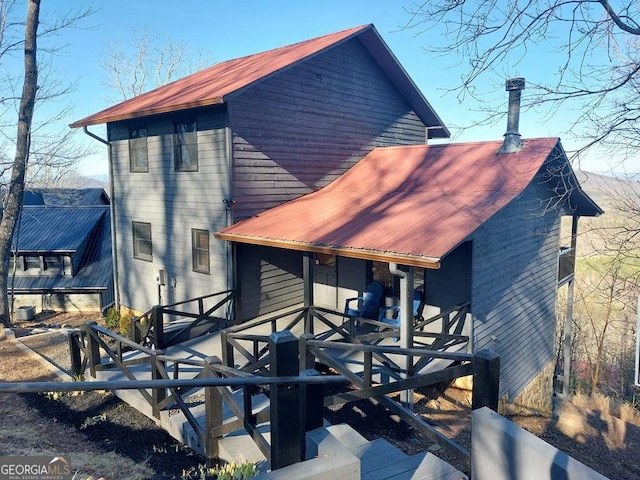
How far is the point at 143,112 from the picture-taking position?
1060 cm

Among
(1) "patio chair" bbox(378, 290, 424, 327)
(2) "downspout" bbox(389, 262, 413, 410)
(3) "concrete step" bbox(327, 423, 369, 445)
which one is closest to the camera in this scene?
(3) "concrete step" bbox(327, 423, 369, 445)

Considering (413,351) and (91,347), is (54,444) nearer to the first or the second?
(91,347)

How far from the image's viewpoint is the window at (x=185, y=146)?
10.8m

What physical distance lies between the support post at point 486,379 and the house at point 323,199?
13.1ft

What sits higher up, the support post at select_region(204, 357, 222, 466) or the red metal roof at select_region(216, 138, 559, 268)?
the red metal roof at select_region(216, 138, 559, 268)

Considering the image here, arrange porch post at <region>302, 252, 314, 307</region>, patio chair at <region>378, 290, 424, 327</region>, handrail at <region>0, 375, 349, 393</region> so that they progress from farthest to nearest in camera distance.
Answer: patio chair at <region>378, 290, 424, 327</region> < porch post at <region>302, 252, 314, 307</region> < handrail at <region>0, 375, 349, 393</region>

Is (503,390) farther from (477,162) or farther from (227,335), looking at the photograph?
(227,335)

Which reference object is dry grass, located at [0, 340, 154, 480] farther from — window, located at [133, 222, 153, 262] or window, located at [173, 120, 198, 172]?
window, located at [133, 222, 153, 262]

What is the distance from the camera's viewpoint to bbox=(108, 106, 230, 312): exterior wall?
10.3 m

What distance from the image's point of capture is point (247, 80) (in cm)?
975

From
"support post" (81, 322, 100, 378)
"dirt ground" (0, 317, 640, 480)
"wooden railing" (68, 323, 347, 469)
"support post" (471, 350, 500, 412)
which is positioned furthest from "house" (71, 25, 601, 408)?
"support post" (471, 350, 500, 412)

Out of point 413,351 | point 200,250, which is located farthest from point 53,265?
point 413,351

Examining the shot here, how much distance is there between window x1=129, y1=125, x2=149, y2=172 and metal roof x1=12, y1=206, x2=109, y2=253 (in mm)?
9108

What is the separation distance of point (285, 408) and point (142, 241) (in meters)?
11.5
